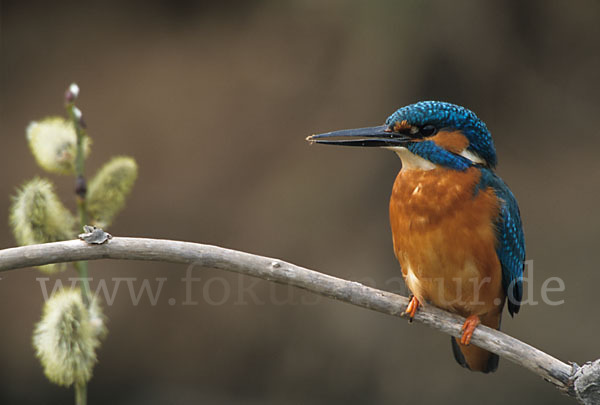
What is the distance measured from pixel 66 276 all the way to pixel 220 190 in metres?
0.80

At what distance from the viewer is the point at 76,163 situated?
4.25 feet

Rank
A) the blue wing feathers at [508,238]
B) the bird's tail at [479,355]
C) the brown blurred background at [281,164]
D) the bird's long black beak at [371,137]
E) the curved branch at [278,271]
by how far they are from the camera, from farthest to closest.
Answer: the brown blurred background at [281,164] < the bird's tail at [479,355] < the blue wing feathers at [508,238] < the bird's long black beak at [371,137] < the curved branch at [278,271]

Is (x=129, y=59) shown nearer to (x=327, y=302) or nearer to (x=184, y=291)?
(x=184, y=291)

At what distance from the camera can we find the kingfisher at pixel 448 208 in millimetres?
1784

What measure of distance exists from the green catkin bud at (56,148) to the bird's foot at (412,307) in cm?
91

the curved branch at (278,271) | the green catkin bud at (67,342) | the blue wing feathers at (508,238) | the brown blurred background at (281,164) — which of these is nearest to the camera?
the green catkin bud at (67,342)

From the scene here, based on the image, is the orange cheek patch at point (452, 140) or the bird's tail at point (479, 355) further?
the bird's tail at point (479, 355)

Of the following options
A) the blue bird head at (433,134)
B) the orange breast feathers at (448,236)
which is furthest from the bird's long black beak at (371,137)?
the orange breast feathers at (448,236)

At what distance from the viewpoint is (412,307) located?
1.80m

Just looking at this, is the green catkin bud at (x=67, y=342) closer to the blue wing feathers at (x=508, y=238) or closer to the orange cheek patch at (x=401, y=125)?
the orange cheek patch at (x=401, y=125)

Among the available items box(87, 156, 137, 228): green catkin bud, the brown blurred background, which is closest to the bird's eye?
box(87, 156, 137, 228): green catkin bud

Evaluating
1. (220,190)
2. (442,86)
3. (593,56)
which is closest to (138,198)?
(220,190)

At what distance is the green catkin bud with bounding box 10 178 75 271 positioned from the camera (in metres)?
1.25

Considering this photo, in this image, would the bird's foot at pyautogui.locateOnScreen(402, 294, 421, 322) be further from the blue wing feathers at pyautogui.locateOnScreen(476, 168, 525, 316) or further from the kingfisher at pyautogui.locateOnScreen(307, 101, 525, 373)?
the blue wing feathers at pyautogui.locateOnScreen(476, 168, 525, 316)
